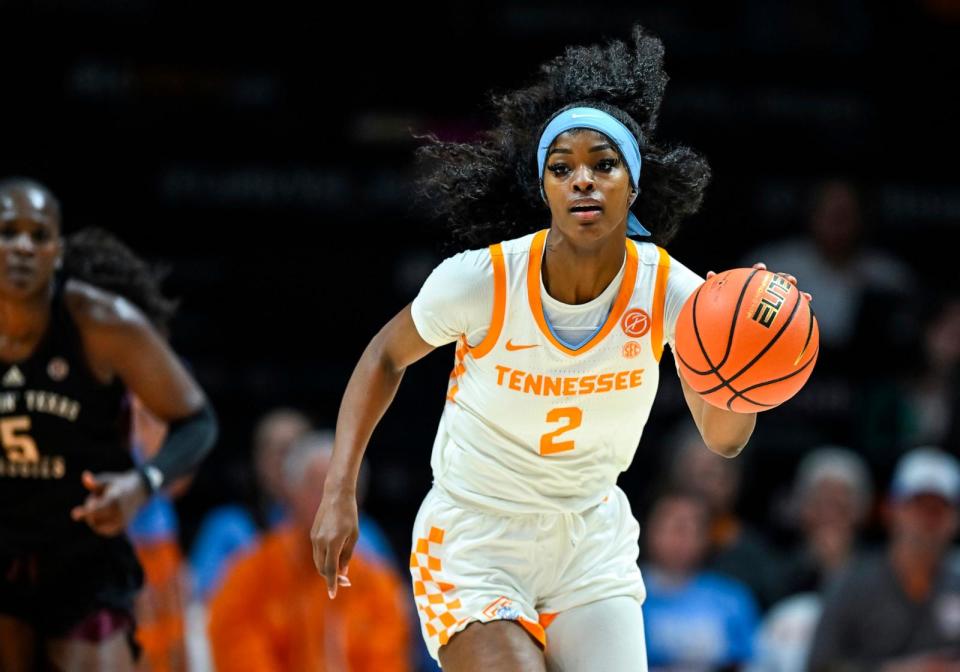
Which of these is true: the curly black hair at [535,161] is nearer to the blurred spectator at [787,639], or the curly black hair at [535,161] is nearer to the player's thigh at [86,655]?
the player's thigh at [86,655]

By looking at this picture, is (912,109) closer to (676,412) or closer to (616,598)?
(676,412)

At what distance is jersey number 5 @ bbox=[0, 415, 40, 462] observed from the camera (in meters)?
5.54

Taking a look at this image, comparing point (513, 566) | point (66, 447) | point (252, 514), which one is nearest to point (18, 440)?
point (66, 447)

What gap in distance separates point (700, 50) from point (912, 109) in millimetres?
1318

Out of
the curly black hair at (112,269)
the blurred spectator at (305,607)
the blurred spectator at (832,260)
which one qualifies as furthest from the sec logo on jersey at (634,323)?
the blurred spectator at (832,260)

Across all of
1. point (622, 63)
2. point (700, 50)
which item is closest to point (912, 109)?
point (700, 50)

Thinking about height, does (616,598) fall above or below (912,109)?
below

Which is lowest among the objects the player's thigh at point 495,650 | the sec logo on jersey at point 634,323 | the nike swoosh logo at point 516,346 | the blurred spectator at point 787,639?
the blurred spectator at point 787,639

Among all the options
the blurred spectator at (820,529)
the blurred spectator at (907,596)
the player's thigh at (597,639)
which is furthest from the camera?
the blurred spectator at (820,529)

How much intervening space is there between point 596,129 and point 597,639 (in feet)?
4.51

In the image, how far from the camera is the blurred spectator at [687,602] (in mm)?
7680

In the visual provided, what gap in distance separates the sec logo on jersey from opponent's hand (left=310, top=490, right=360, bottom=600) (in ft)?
2.88

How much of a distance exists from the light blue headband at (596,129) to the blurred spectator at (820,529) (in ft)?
12.8

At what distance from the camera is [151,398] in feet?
18.7
